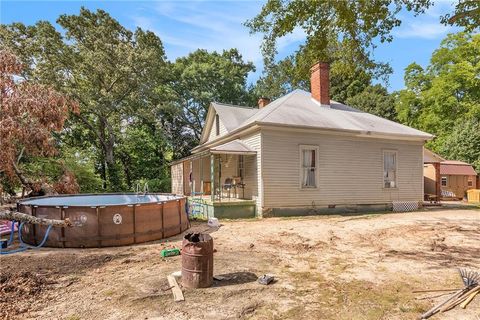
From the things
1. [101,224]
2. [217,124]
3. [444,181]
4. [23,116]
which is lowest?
[101,224]

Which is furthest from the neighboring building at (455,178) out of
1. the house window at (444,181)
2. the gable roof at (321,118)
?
the gable roof at (321,118)

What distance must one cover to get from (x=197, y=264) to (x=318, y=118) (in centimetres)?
1109

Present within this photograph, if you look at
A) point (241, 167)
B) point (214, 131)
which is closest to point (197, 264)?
point (241, 167)

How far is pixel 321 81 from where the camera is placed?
16.1 meters

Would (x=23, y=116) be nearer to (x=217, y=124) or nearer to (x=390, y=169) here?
(x=217, y=124)

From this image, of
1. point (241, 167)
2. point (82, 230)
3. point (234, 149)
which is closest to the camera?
point (82, 230)

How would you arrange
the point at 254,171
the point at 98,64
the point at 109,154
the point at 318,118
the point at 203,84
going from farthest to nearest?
the point at 203,84, the point at 109,154, the point at 98,64, the point at 318,118, the point at 254,171

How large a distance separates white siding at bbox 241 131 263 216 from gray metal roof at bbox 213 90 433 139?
0.72 m

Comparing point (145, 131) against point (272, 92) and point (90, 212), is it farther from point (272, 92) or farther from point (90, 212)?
point (90, 212)

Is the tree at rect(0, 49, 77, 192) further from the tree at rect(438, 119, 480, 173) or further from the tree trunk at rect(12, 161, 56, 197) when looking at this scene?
the tree at rect(438, 119, 480, 173)

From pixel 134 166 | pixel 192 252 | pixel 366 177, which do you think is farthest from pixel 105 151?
pixel 192 252

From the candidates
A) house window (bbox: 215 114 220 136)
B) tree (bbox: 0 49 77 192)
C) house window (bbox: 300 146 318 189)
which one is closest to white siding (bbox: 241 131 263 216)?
house window (bbox: 300 146 318 189)

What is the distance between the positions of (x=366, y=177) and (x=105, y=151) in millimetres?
20162

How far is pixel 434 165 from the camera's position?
19.2 meters
